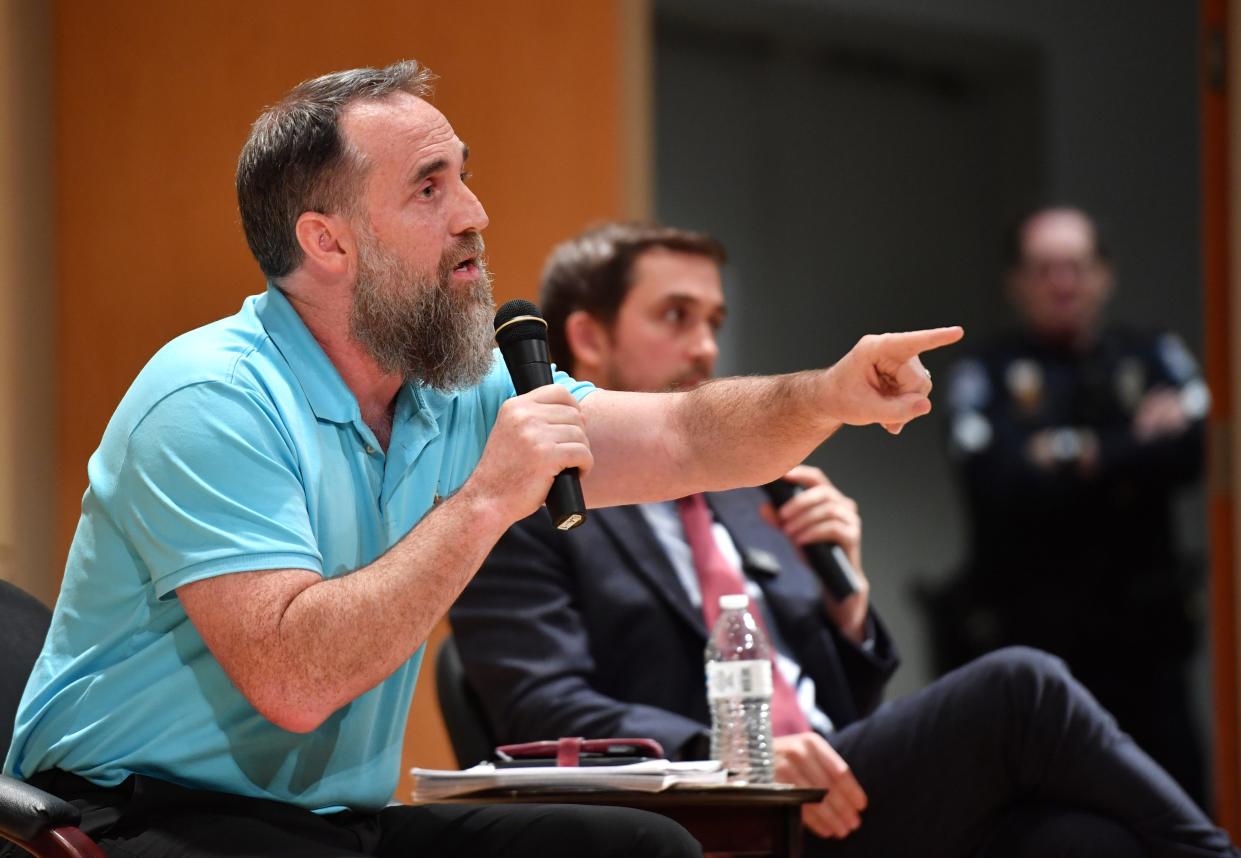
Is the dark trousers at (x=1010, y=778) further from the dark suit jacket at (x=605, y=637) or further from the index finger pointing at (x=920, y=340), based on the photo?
the index finger pointing at (x=920, y=340)

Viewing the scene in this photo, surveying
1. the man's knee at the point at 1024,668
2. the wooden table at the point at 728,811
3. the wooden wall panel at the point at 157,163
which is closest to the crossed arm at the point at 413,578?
the wooden table at the point at 728,811

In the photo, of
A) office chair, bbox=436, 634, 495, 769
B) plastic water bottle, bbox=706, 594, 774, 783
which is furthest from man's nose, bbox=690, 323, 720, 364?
office chair, bbox=436, 634, 495, 769

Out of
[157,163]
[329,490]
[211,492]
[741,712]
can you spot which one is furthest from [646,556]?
[157,163]

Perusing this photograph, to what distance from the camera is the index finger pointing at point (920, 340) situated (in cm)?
161

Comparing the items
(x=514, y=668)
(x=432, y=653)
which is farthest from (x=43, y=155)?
(x=514, y=668)

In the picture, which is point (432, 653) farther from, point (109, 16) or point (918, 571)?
point (918, 571)

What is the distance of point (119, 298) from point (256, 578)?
2.56 metres

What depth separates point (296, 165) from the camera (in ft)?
5.98

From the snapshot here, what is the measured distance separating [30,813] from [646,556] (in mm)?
1260

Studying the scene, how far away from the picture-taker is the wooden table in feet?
5.98

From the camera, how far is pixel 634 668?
8.17 feet

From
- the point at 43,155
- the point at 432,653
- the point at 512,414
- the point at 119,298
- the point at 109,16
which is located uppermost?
the point at 109,16

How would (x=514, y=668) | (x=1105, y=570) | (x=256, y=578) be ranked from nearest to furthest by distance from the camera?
(x=256, y=578)
(x=514, y=668)
(x=1105, y=570)

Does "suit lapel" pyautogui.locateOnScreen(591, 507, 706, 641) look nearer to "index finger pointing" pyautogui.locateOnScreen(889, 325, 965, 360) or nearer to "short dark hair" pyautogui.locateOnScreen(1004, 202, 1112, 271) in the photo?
"index finger pointing" pyautogui.locateOnScreen(889, 325, 965, 360)
